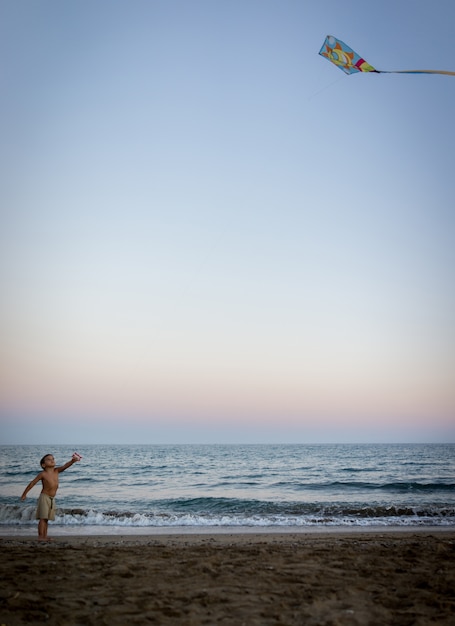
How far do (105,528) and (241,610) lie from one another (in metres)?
8.60

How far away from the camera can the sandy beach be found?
168 inches

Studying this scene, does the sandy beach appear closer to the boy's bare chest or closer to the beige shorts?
the beige shorts

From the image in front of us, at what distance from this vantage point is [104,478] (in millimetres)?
25984

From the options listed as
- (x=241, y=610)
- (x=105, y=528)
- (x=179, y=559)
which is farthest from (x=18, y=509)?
(x=241, y=610)

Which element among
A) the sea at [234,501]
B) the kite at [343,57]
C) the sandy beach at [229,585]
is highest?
the kite at [343,57]

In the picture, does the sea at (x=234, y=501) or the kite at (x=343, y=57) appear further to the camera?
the sea at (x=234, y=501)

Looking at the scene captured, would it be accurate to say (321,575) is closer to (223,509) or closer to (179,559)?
(179,559)

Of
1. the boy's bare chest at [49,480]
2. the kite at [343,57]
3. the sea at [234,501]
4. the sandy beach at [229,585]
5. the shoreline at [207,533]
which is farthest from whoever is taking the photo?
the sea at [234,501]

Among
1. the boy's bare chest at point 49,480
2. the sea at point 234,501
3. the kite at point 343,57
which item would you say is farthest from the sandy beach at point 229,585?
the kite at point 343,57

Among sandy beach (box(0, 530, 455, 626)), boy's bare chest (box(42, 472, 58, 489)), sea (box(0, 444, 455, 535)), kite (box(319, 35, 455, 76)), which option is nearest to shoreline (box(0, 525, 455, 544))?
sea (box(0, 444, 455, 535))

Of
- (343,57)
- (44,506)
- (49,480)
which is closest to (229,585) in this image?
(49,480)

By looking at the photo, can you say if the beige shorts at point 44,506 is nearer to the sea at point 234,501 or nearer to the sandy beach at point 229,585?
the sandy beach at point 229,585

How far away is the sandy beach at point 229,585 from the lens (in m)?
4.27

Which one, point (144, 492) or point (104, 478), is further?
point (104, 478)
